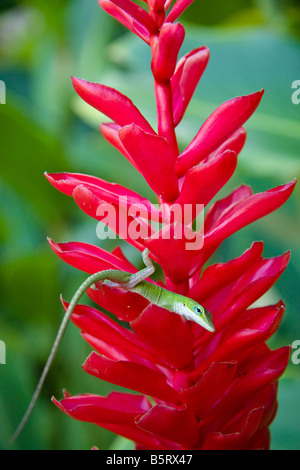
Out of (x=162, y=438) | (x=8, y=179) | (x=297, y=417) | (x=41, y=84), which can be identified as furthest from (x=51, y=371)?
(x=41, y=84)

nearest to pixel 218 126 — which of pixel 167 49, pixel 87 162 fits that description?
pixel 167 49

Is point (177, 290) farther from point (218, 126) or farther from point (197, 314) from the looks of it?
point (218, 126)

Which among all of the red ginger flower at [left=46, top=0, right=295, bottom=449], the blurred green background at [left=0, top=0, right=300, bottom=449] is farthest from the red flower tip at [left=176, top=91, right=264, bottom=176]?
the blurred green background at [left=0, top=0, right=300, bottom=449]

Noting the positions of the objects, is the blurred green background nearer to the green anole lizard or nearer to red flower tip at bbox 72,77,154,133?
the green anole lizard

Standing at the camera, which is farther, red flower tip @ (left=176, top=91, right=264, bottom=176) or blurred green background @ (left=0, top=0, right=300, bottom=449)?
blurred green background @ (left=0, top=0, right=300, bottom=449)

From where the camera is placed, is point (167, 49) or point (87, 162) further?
point (87, 162)

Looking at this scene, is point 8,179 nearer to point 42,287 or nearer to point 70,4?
point 42,287
